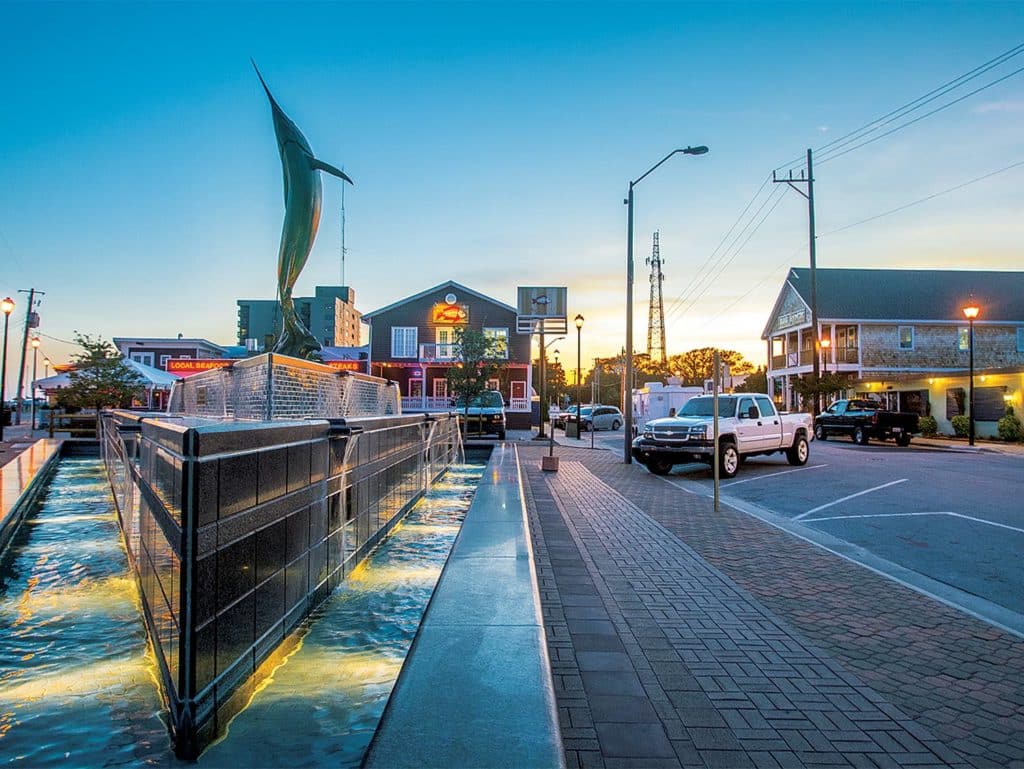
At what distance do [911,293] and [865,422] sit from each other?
2220cm

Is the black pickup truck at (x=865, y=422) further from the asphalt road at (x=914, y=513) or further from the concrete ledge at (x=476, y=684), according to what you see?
the concrete ledge at (x=476, y=684)

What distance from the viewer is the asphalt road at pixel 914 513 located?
22.0ft

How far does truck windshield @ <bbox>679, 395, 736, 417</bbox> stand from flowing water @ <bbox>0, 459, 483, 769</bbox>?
1242cm

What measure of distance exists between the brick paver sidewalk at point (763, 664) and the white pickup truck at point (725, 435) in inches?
343

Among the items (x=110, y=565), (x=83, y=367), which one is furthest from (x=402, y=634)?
(x=83, y=367)

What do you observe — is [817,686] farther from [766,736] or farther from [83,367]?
[83,367]

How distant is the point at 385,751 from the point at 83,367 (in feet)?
98.8

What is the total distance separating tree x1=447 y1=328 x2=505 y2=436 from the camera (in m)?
31.2

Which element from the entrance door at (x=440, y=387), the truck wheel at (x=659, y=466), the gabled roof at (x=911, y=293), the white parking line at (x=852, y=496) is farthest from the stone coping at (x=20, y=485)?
the gabled roof at (x=911, y=293)

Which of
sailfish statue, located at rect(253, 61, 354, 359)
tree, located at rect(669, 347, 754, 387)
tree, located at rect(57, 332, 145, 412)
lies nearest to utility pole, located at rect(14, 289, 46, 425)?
tree, located at rect(57, 332, 145, 412)

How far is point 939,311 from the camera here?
44031 millimetres

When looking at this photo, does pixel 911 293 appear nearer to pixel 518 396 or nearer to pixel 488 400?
pixel 518 396

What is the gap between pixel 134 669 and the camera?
376 centimetres

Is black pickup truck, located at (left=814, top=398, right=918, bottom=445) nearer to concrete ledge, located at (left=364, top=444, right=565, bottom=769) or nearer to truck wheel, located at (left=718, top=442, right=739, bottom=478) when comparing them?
truck wheel, located at (left=718, top=442, right=739, bottom=478)
